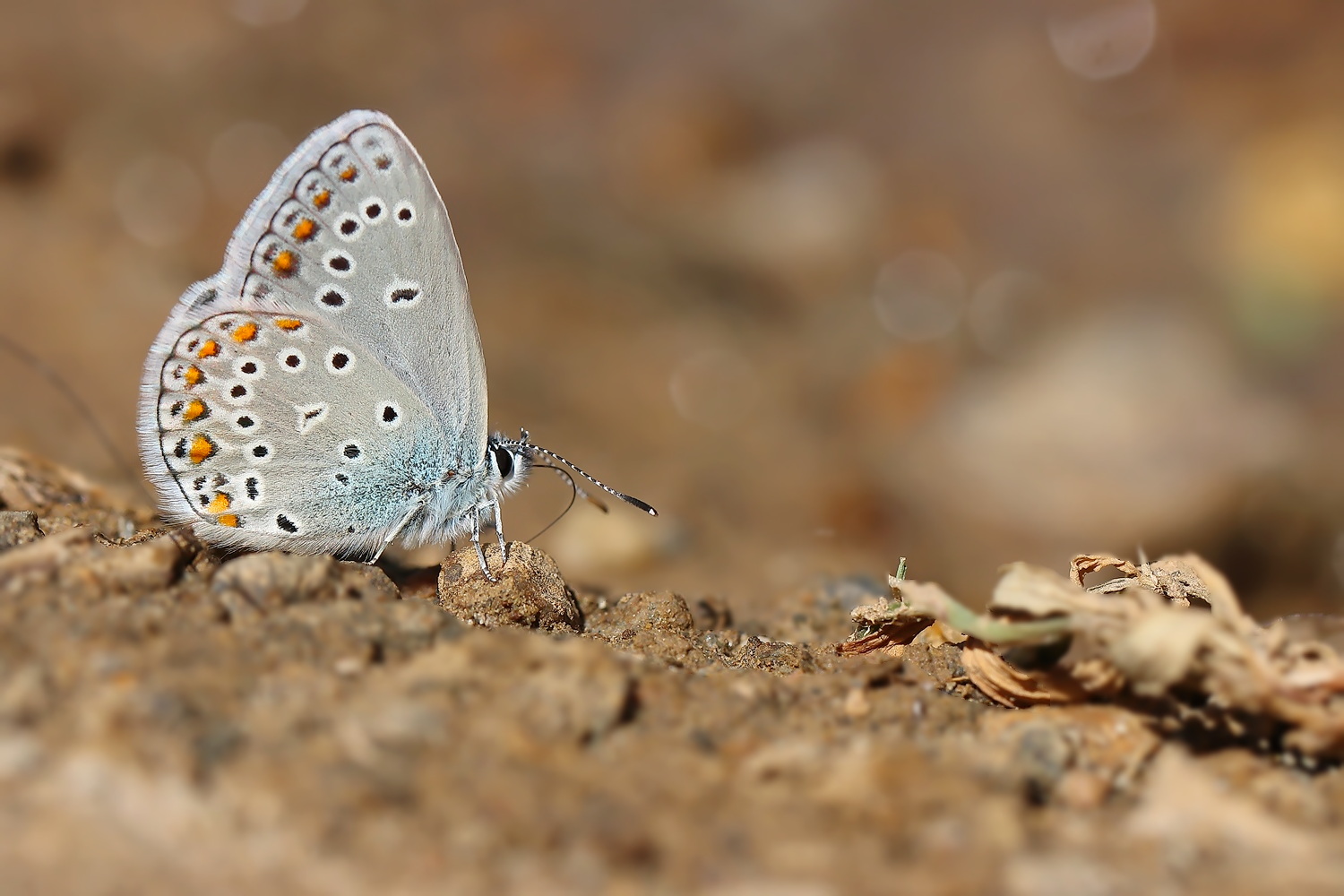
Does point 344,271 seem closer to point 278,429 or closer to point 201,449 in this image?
point 278,429

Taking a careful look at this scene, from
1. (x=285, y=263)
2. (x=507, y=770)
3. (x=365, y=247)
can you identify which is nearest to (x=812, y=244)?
(x=365, y=247)

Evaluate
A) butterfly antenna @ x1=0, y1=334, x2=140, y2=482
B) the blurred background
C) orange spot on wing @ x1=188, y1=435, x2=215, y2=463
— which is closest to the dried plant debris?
orange spot on wing @ x1=188, y1=435, x2=215, y2=463

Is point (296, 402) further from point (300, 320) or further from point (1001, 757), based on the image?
point (1001, 757)

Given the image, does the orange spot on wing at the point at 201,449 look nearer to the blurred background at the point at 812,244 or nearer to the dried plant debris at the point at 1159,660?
the dried plant debris at the point at 1159,660

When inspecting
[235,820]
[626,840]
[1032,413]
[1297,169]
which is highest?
[1297,169]

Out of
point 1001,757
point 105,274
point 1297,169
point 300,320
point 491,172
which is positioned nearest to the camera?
point 1001,757

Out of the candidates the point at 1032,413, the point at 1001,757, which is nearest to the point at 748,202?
the point at 1032,413
